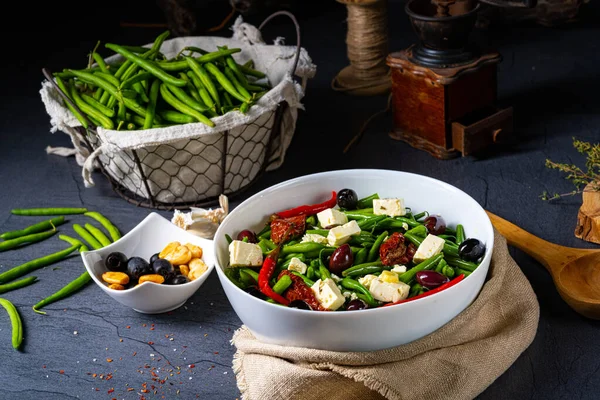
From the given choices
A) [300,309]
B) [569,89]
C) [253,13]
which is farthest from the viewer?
[253,13]

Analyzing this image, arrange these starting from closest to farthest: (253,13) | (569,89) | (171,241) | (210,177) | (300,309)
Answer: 1. (300,309)
2. (171,241)
3. (210,177)
4. (569,89)
5. (253,13)

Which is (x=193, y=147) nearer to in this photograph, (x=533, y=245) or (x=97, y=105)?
(x=97, y=105)

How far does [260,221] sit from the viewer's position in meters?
2.71

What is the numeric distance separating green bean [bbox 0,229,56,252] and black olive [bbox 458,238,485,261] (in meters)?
1.84

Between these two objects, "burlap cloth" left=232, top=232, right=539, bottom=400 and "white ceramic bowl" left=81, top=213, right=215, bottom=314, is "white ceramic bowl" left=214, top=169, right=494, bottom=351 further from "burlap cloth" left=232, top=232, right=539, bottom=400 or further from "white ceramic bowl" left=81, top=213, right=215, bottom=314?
"white ceramic bowl" left=81, top=213, right=215, bottom=314

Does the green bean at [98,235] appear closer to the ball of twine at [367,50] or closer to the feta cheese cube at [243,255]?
the feta cheese cube at [243,255]

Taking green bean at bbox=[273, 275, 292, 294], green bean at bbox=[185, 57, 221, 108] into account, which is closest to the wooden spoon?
green bean at bbox=[273, 275, 292, 294]

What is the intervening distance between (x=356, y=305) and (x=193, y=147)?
1.32m

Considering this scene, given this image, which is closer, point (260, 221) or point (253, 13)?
point (260, 221)

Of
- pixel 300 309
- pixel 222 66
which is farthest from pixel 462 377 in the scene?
pixel 222 66

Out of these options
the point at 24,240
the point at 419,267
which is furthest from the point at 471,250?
the point at 24,240

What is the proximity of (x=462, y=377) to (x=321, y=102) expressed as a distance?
7.84ft

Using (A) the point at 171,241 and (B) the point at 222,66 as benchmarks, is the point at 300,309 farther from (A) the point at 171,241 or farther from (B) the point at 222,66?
(B) the point at 222,66

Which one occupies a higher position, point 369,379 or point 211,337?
point 369,379
